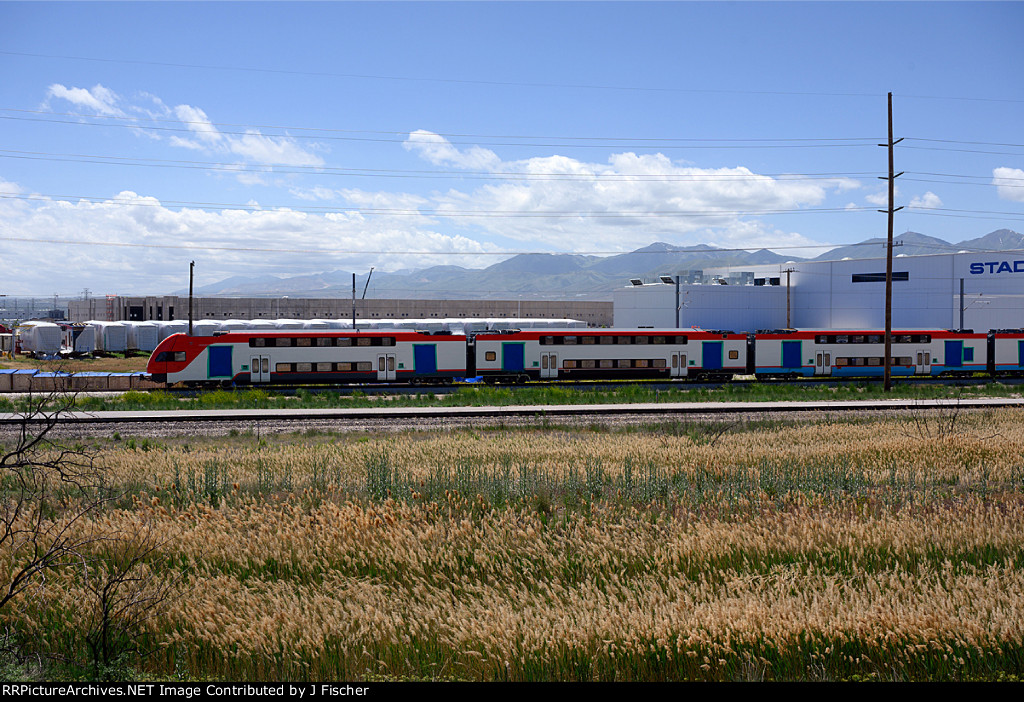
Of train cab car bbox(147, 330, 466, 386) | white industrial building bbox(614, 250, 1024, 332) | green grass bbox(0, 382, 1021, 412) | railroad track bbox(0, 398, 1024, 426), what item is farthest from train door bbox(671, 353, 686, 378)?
white industrial building bbox(614, 250, 1024, 332)

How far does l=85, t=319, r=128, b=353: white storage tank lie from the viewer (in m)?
70.6

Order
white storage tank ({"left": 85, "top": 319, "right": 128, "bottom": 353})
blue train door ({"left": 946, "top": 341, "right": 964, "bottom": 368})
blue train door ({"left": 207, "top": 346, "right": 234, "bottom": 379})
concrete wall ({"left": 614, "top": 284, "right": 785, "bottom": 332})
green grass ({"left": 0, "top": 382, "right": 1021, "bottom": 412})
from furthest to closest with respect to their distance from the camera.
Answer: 1. concrete wall ({"left": 614, "top": 284, "right": 785, "bottom": 332})
2. white storage tank ({"left": 85, "top": 319, "right": 128, "bottom": 353})
3. blue train door ({"left": 946, "top": 341, "right": 964, "bottom": 368})
4. blue train door ({"left": 207, "top": 346, "right": 234, "bottom": 379})
5. green grass ({"left": 0, "top": 382, "right": 1021, "bottom": 412})

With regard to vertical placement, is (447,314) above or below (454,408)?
above

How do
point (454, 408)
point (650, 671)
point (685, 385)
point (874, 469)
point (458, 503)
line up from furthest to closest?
point (685, 385)
point (454, 408)
point (874, 469)
point (458, 503)
point (650, 671)

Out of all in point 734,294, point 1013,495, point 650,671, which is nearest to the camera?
point 650,671

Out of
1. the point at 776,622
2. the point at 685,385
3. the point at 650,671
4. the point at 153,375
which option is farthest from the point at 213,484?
the point at 685,385

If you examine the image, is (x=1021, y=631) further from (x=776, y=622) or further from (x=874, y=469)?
(x=874, y=469)

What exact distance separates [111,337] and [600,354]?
178 feet

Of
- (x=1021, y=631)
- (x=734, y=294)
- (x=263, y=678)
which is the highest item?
(x=734, y=294)

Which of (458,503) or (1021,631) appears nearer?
(1021,631)

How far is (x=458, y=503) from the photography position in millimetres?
12469

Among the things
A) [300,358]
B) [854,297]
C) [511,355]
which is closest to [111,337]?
[300,358]

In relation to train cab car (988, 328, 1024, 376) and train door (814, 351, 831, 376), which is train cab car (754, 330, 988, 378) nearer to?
train door (814, 351, 831, 376)

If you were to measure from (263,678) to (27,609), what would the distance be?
11.6ft
